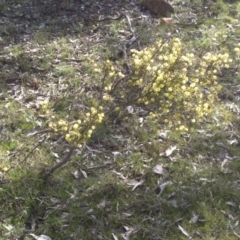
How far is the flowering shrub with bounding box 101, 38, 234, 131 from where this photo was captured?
4.02 m

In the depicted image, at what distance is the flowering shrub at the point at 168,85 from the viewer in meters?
4.02

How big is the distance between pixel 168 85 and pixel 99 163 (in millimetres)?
981

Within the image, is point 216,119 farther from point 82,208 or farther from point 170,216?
point 82,208

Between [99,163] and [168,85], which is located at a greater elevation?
[168,85]

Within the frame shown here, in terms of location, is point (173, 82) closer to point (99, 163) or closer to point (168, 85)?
point (168, 85)

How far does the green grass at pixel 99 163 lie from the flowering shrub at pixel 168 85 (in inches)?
8.7

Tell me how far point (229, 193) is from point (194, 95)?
1129 millimetres

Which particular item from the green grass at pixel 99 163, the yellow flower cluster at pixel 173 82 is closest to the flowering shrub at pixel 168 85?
the yellow flower cluster at pixel 173 82

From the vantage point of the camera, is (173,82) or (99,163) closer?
(173,82)

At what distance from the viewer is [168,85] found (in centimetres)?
404

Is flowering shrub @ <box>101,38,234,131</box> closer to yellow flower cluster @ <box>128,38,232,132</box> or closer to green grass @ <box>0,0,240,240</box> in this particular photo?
yellow flower cluster @ <box>128,38,232,132</box>

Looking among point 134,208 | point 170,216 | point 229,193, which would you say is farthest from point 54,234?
point 229,193

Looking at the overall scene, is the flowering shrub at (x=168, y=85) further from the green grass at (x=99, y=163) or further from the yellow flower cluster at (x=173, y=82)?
the green grass at (x=99, y=163)

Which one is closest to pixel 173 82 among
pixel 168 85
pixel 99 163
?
pixel 168 85
